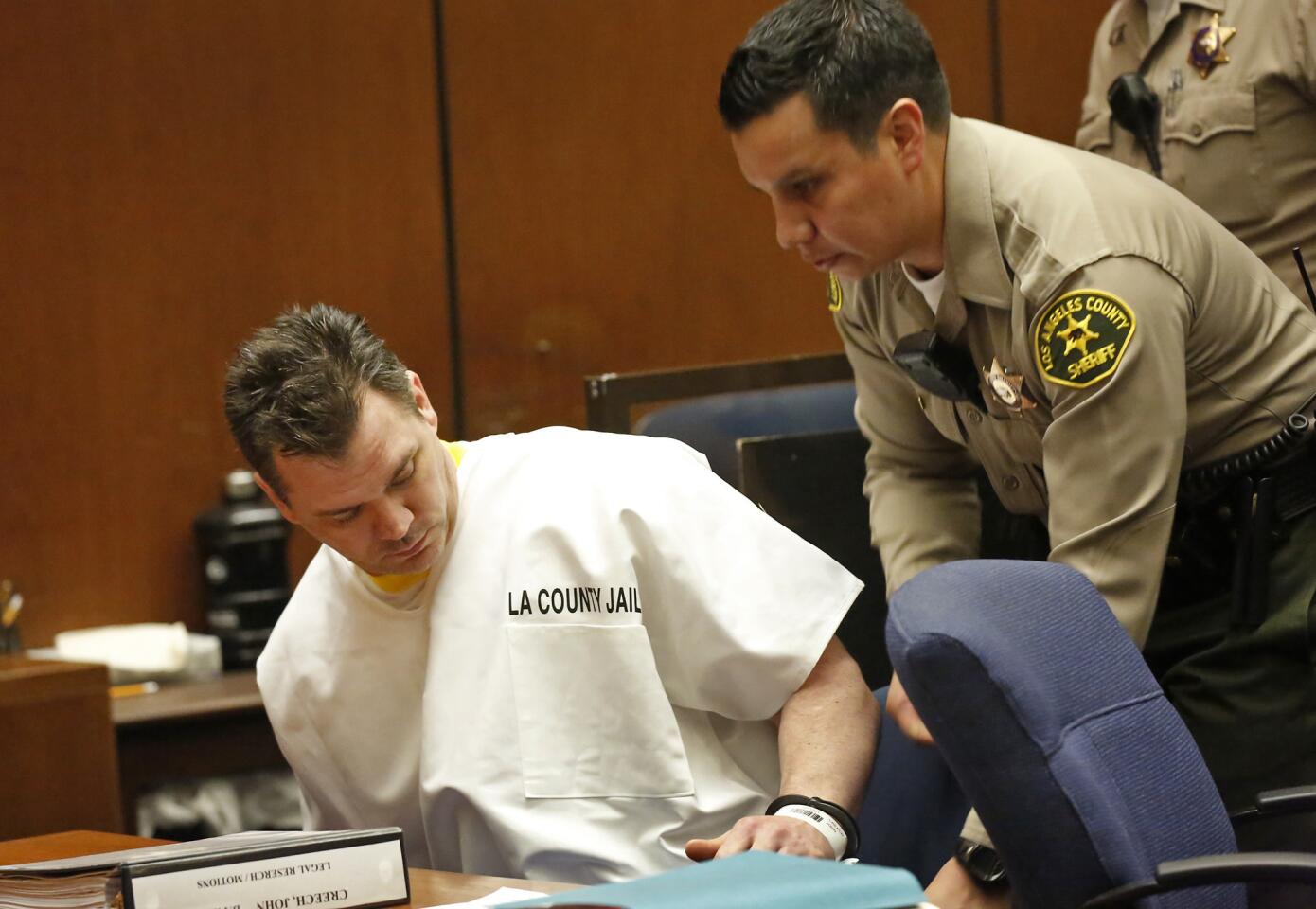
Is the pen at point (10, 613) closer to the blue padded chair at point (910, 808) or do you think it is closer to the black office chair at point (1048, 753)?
the blue padded chair at point (910, 808)

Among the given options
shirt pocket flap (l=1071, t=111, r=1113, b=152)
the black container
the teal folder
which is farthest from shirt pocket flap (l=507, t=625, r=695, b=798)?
the black container

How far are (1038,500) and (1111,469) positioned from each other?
0.33 meters

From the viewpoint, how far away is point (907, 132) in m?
1.90

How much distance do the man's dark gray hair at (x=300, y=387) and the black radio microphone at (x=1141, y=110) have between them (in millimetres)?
1422

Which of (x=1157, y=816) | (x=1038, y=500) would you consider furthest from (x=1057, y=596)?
(x=1038, y=500)

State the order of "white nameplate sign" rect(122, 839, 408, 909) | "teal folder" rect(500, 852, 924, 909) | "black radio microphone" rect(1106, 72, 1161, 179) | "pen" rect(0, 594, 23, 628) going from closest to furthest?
1. "teal folder" rect(500, 852, 924, 909)
2. "white nameplate sign" rect(122, 839, 408, 909)
3. "black radio microphone" rect(1106, 72, 1161, 179)
4. "pen" rect(0, 594, 23, 628)

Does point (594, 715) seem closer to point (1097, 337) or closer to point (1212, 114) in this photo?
point (1097, 337)

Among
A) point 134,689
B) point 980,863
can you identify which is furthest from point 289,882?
point 134,689

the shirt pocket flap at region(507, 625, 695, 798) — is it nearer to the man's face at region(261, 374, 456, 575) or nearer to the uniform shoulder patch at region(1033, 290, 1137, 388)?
the man's face at region(261, 374, 456, 575)

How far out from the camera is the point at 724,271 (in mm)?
4340

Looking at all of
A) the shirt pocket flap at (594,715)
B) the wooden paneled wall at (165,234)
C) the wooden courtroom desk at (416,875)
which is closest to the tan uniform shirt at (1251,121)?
the shirt pocket flap at (594,715)

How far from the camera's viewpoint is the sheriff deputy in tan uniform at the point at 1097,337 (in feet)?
5.86

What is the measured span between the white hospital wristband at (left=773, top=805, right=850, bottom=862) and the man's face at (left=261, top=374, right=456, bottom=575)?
1.72 ft

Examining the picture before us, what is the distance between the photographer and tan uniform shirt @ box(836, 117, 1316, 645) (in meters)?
1.77
